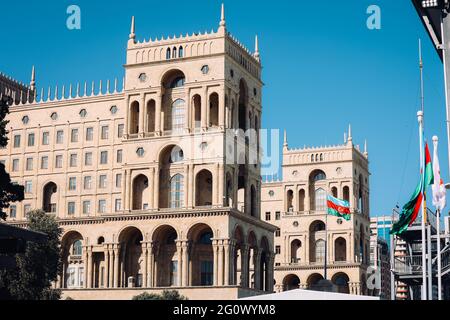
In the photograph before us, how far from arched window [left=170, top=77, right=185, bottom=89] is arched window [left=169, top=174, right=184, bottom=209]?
1106 centimetres

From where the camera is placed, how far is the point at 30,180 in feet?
362

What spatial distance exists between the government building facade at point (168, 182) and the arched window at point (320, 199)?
31609 mm

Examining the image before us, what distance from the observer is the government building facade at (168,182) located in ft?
302

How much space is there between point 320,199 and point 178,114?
43.7 m

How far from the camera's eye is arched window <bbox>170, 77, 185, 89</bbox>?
99375 millimetres

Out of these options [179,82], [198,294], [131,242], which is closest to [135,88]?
[179,82]

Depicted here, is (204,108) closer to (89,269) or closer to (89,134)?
(89,134)

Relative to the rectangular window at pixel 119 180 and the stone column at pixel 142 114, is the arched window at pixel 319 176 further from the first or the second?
the stone column at pixel 142 114

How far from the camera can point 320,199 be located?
134625 mm

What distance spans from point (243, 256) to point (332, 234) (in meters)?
39.4

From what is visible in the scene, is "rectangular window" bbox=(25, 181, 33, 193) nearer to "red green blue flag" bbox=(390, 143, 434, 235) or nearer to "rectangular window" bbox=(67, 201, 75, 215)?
"rectangular window" bbox=(67, 201, 75, 215)

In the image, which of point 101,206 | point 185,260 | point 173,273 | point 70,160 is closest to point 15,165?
point 70,160

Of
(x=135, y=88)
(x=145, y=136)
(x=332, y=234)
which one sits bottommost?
(x=332, y=234)
